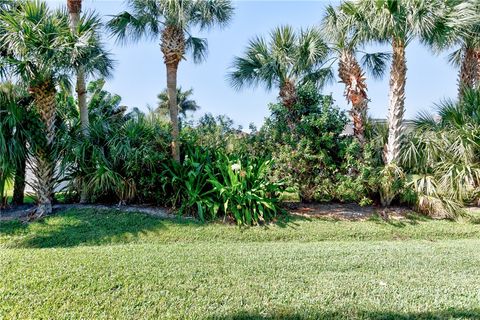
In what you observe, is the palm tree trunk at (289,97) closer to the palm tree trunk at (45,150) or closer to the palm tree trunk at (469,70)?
the palm tree trunk at (45,150)

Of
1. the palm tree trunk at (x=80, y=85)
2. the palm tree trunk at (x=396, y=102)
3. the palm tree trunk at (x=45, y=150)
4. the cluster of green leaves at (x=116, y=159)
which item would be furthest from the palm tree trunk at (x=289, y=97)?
the palm tree trunk at (x=45, y=150)

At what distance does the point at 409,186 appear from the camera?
7.72 metres

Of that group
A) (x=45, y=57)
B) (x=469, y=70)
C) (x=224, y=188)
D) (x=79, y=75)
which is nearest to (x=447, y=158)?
(x=469, y=70)

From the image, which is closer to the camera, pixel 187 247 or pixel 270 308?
pixel 270 308

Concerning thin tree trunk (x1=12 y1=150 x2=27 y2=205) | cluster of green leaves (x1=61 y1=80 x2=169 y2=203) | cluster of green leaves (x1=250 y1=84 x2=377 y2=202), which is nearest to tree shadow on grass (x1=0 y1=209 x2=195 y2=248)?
cluster of green leaves (x1=61 y1=80 x2=169 y2=203)

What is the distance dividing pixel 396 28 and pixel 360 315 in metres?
6.93

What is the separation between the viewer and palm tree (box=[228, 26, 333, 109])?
8328mm

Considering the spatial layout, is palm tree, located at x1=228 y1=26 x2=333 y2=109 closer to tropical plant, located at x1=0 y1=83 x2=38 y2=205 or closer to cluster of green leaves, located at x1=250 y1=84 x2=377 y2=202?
cluster of green leaves, located at x1=250 y1=84 x2=377 y2=202

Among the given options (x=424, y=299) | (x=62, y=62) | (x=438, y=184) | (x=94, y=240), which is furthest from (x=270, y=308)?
(x=438, y=184)

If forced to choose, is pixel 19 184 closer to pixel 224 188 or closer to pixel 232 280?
pixel 224 188

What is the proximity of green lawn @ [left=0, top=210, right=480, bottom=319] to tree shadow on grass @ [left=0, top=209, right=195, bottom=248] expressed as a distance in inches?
1.7

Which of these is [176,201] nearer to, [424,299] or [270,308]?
[270,308]

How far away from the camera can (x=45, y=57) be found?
243 inches

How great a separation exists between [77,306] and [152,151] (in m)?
4.96
